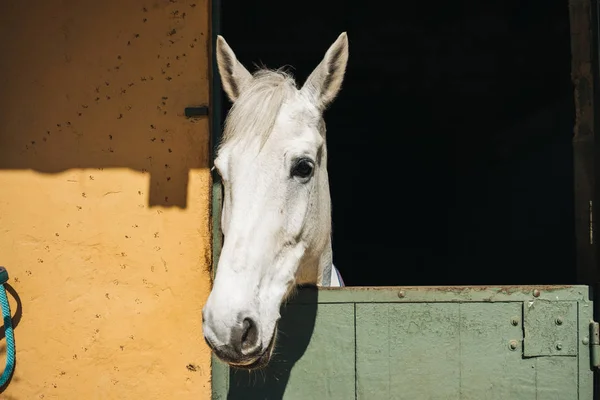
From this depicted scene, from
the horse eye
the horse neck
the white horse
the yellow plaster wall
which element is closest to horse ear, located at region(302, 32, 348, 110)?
the white horse

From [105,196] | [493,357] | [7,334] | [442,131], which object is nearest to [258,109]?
[105,196]

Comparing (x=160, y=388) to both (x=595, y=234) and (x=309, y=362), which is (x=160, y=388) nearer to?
(x=309, y=362)

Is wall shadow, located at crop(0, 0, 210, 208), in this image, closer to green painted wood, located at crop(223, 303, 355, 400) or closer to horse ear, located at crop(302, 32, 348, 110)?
horse ear, located at crop(302, 32, 348, 110)

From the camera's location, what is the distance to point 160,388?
2418 mm

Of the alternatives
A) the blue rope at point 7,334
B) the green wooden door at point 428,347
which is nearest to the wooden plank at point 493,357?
the green wooden door at point 428,347

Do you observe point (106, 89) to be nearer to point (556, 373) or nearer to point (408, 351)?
point (408, 351)

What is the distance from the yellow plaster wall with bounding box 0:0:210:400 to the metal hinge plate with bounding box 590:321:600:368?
1.62m

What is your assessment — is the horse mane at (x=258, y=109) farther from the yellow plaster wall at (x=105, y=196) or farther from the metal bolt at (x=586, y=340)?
the metal bolt at (x=586, y=340)

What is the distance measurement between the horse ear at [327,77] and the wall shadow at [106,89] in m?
0.55

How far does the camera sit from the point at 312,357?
2336 mm

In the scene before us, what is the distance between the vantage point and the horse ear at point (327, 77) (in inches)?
85.4

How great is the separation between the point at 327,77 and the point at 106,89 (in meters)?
1.04

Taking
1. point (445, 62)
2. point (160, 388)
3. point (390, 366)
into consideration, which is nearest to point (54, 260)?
point (160, 388)

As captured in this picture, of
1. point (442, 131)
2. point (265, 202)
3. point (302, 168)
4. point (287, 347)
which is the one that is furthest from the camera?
point (442, 131)
